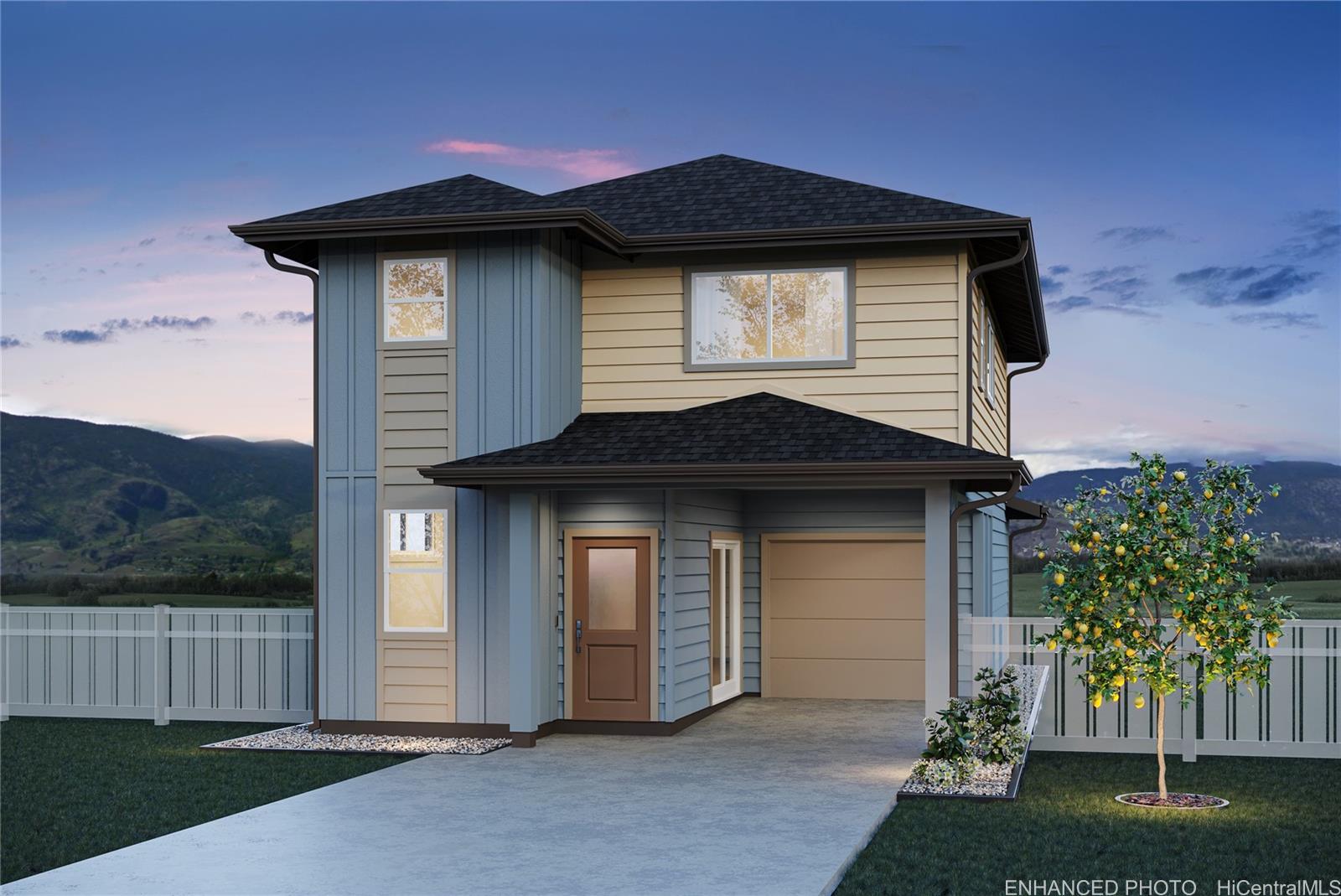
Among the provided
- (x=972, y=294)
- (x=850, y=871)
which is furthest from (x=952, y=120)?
(x=850, y=871)

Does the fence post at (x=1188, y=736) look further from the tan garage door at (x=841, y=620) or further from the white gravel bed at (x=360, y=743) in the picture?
the white gravel bed at (x=360, y=743)

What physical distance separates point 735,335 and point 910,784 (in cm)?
→ 565

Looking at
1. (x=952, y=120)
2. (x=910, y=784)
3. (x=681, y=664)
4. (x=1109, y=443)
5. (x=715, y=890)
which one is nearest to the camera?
(x=715, y=890)

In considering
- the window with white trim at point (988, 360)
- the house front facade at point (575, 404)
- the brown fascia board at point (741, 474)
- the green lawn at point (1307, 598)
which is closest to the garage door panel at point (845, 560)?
the house front facade at point (575, 404)

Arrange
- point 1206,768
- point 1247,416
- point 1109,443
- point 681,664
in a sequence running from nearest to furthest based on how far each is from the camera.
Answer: point 1206,768 → point 681,664 → point 1247,416 → point 1109,443

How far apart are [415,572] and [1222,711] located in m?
7.78

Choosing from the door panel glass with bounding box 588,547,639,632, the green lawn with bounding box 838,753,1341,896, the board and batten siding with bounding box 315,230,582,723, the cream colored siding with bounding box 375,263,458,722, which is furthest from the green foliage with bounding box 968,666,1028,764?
the cream colored siding with bounding box 375,263,458,722

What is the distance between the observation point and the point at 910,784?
11086 mm

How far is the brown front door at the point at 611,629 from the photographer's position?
46.9 ft

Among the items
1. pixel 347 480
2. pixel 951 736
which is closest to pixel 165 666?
pixel 347 480

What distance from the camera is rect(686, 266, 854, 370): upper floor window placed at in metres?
14.8

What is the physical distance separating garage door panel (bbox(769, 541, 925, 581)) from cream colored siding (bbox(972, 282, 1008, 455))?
1675mm

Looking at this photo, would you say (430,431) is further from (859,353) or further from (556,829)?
(556,829)

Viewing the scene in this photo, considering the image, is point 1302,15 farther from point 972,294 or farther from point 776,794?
point 776,794
